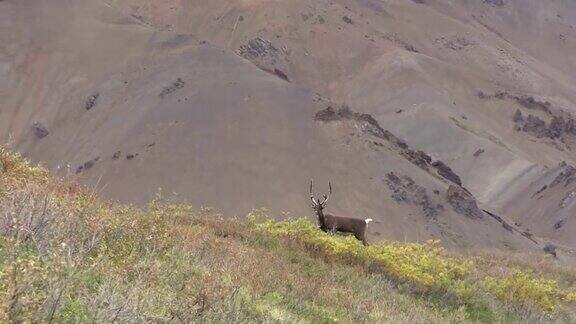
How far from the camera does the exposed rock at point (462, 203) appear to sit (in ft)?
186

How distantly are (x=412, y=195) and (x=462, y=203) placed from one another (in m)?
4.81

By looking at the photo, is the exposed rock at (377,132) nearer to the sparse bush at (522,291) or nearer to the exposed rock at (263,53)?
the exposed rock at (263,53)

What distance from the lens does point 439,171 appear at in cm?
6750

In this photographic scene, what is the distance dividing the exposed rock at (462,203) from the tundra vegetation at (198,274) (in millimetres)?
43511

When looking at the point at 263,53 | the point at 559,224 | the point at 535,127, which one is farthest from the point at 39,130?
the point at 535,127

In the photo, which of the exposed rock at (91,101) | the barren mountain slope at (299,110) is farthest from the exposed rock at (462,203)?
the exposed rock at (91,101)

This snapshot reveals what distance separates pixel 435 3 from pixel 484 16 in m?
16.1

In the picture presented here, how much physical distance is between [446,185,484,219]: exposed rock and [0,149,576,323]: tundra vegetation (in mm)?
43511

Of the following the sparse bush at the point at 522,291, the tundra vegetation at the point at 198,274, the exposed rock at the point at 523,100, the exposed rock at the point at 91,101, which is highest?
the tundra vegetation at the point at 198,274

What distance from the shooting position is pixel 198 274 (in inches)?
240

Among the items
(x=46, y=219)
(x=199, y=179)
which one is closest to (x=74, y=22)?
(x=199, y=179)

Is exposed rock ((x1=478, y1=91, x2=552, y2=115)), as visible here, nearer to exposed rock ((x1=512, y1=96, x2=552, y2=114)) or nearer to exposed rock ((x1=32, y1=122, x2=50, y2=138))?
exposed rock ((x1=512, y1=96, x2=552, y2=114))

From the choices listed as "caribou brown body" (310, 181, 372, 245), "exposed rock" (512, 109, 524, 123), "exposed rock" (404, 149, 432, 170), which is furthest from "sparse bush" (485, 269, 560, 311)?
"exposed rock" (512, 109, 524, 123)

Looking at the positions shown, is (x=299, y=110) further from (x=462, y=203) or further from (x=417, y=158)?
(x=462, y=203)
